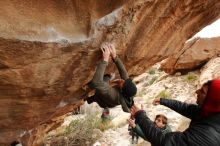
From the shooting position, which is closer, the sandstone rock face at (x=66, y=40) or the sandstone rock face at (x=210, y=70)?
the sandstone rock face at (x=66, y=40)

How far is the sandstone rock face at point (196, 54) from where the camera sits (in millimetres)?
13047

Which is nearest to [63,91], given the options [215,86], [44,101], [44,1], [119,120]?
[44,101]

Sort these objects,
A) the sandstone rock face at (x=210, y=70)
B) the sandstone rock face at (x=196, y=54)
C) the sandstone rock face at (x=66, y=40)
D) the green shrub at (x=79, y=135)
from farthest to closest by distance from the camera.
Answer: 1. the sandstone rock face at (x=196, y=54)
2. the green shrub at (x=79, y=135)
3. the sandstone rock face at (x=210, y=70)
4. the sandstone rock face at (x=66, y=40)

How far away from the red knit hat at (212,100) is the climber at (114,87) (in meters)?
1.61

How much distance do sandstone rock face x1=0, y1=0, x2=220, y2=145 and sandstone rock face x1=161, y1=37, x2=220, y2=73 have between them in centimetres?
701

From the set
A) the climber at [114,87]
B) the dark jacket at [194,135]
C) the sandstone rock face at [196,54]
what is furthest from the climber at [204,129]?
the sandstone rock face at [196,54]

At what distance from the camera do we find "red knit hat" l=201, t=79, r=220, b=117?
317 centimetres

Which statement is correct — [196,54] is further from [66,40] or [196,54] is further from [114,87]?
[66,40]

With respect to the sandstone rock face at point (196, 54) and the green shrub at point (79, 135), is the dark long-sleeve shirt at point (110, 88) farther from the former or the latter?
the sandstone rock face at point (196, 54)

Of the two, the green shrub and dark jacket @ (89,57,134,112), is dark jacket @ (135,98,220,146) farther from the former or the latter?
the green shrub

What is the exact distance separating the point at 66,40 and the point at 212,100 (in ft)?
6.06

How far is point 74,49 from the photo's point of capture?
4.45 metres

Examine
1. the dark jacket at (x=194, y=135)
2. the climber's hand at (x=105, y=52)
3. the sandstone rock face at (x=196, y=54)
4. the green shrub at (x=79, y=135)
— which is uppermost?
the sandstone rock face at (x=196, y=54)


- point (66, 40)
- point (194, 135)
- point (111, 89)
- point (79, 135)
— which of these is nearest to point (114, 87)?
point (111, 89)
